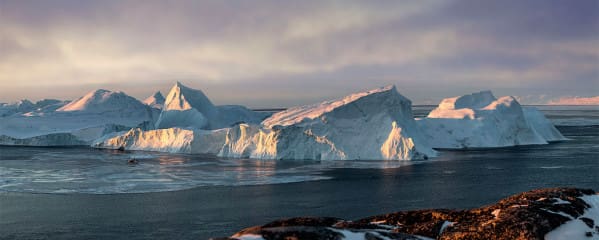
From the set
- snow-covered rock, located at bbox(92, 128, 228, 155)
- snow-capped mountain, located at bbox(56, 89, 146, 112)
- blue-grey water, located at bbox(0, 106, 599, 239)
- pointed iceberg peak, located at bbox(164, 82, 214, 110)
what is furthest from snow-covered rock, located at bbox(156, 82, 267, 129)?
blue-grey water, located at bbox(0, 106, 599, 239)

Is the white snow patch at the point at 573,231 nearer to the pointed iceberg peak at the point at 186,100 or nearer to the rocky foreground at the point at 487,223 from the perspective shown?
the rocky foreground at the point at 487,223

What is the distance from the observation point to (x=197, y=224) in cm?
2330

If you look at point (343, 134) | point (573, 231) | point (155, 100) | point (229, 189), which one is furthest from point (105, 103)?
point (573, 231)

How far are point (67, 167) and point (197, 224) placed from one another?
2826 cm

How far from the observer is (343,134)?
52.4m

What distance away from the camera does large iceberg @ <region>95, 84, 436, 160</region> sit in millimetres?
51625

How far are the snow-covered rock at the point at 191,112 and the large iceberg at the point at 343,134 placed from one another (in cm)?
2181

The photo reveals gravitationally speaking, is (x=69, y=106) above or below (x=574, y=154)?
above

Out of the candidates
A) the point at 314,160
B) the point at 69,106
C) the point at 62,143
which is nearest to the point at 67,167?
the point at 314,160

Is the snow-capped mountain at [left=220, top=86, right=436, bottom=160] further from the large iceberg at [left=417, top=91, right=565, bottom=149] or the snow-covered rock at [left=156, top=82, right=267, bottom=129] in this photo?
the snow-covered rock at [left=156, top=82, right=267, bottom=129]

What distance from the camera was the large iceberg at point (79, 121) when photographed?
8212 centimetres

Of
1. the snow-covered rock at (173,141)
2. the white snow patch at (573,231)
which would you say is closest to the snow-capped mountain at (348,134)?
the snow-covered rock at (173,141)

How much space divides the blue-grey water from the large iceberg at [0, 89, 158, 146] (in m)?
30.4

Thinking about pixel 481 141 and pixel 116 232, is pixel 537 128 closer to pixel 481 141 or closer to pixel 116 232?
pixel 481 141
